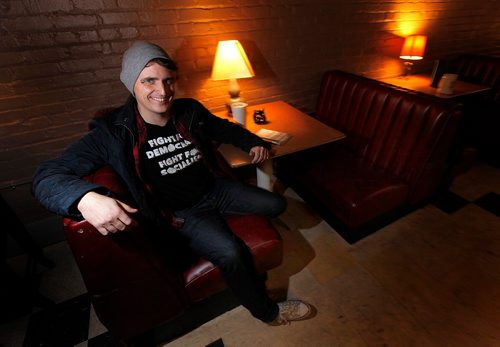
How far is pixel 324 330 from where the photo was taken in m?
1.39

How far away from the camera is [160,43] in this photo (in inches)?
71.6

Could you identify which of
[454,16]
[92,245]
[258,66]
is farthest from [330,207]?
[454,16]

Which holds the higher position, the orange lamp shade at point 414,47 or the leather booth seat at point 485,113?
the orange lamp shade at point 414,47

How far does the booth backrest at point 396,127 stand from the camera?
1.61 metres

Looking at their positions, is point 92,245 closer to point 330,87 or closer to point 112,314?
point 112,314

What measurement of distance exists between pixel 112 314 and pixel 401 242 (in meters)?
1.85

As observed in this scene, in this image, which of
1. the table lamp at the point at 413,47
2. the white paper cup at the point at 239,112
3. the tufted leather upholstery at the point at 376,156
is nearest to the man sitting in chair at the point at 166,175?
the white paper cup at the point at 239,112

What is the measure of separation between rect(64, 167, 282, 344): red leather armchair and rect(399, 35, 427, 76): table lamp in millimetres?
2505

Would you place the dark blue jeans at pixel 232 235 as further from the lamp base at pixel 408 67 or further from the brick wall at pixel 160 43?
the lamp base at pixel 408 67

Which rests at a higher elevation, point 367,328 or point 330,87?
point 330,87

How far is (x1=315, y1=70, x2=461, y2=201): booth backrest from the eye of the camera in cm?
161

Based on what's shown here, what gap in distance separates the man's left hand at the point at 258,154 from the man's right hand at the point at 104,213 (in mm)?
762

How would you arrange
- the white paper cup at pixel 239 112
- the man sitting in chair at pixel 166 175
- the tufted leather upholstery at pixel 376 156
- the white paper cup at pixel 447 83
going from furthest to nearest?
the white paper cup at pixel 447 83 < the white paper cup at pixel 239 112 < the tufted leather upholstery at pixel 376 156 < the man sitting in chair at pixel 166 175

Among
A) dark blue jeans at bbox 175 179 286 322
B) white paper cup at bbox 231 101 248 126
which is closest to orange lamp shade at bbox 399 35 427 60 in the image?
white paper cup at bbox 231 101 248 126
